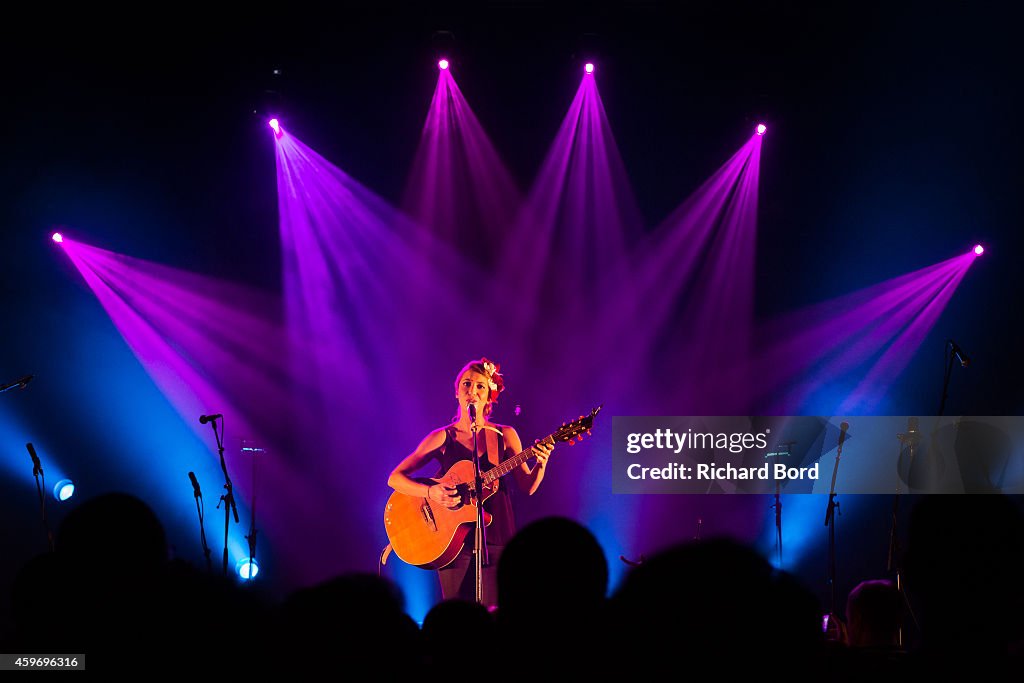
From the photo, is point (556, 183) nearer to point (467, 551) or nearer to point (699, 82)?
point (699, 82)

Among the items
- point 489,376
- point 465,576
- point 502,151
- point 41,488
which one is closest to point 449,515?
point 465,576

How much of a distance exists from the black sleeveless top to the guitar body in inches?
2.6

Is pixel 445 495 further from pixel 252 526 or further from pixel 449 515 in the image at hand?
pixel 252 526

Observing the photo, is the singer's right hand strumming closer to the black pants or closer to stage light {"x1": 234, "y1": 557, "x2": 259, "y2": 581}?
the black pants

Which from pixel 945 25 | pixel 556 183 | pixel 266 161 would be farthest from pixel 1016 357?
pixel 266 161

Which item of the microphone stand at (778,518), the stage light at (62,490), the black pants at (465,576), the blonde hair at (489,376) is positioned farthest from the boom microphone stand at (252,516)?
the microphone stand at (778,518)

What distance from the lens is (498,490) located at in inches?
240

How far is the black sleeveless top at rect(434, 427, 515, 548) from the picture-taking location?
598 cm

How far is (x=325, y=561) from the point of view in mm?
7211

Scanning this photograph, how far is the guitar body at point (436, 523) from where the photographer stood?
593 centimetres

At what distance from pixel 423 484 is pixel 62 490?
345 cm

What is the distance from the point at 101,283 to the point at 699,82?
5956 mm

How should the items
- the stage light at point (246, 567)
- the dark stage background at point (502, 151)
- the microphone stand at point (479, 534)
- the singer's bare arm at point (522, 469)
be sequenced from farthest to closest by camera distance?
1. the dark stage background at point (502, 151)
2. the stage light at point (246, 567)
3. the singer's bare arm at point (522, 469)
4. the microphone stand at point (479, 534)

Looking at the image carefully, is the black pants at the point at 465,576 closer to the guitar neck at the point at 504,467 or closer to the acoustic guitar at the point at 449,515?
the acoustic guitar at the point at 449,515
